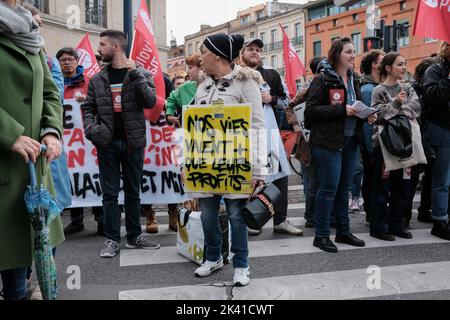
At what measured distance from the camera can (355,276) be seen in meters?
4.05

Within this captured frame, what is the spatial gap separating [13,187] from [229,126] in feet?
6.15

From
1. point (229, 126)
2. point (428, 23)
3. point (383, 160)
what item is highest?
point (428, 23)

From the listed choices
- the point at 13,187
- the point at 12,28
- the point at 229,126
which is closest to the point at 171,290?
the point at 229,126

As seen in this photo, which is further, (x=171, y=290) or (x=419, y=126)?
(x=419, y=126)

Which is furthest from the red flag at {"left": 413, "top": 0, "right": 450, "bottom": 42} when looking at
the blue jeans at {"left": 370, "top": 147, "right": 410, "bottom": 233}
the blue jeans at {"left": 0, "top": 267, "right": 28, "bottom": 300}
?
the blue jeans at {"left": 0, "top": 267, "right": 28, "bottom": 300}

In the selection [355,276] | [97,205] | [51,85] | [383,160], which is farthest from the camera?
[97,205]

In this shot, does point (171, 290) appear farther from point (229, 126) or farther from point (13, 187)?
point (13, 187)

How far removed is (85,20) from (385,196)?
25594 millimetres

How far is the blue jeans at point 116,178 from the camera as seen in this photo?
189 inches

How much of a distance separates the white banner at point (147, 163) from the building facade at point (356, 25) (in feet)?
105

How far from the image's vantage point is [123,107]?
4.80 meters

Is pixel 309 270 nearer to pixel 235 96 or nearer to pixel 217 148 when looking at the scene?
pixel 217 148

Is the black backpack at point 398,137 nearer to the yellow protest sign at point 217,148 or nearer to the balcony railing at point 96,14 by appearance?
the yellow protest sign at point 217,148

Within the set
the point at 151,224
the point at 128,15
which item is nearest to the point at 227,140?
the point at 151,224
